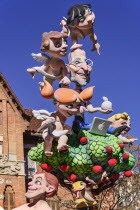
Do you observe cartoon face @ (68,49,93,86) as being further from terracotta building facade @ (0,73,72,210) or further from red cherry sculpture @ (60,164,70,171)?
terracotta building facade @ (0,73,72,210)

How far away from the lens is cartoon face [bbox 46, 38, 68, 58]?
29.2ft

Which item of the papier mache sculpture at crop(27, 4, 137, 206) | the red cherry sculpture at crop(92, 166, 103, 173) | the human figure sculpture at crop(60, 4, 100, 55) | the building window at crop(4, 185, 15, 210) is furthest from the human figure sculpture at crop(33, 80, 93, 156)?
the building window at crop(4, 185, 15, 210)

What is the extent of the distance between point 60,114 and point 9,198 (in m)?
16.9

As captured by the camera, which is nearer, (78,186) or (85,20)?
(78,186)

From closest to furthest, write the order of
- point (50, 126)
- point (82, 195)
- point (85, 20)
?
point (50, 126) → point (82, 195) → point (85, 20)

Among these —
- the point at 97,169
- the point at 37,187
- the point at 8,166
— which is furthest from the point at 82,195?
the point at 8,166

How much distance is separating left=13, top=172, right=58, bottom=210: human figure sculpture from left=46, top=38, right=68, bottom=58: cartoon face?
10.1 ft

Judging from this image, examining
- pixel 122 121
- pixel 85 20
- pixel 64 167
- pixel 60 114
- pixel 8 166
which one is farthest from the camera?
pixel 8 166

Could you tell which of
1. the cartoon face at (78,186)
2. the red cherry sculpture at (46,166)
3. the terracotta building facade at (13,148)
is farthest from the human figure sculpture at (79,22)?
the terracotta building facade at (13,148)

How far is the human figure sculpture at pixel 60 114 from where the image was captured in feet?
26.7

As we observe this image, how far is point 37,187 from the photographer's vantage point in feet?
21.6

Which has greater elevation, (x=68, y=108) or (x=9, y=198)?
(x=68, y=108)

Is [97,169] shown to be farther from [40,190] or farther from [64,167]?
[40,190]

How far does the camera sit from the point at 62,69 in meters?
9.05
